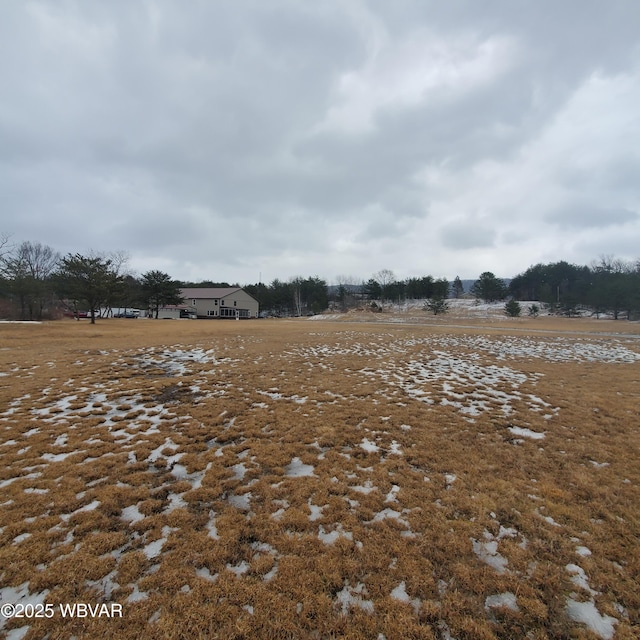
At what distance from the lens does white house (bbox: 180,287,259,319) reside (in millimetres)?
66938

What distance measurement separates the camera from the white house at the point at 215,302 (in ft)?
220

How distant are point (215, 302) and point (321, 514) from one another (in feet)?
223

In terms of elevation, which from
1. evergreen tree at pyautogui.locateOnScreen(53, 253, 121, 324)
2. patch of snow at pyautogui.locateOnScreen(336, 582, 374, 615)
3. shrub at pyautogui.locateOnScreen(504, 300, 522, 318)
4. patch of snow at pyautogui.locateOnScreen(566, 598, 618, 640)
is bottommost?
patch of snow at pyautogui.locateOnScreen(566, 598, 618, 640)

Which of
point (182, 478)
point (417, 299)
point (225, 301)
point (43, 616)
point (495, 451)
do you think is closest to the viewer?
point (43, 616)

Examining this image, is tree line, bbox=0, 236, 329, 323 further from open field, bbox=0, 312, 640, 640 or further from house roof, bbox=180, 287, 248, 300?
open field, bbox=0, 312, 640, 640

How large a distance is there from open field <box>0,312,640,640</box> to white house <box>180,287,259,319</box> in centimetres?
6082

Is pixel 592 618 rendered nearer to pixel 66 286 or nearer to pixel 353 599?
pixel 353 599

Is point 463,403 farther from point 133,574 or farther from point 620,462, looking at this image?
point 133,574

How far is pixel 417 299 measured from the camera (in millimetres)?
84062

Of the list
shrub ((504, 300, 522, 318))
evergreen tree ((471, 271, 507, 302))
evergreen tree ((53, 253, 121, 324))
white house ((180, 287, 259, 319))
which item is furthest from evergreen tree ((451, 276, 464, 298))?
evergreen tree ((53, 253, 121, 324))

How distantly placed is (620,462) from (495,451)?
1.96 meters

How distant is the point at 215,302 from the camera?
66938 mm

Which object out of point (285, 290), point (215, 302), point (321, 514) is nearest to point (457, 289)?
point (285, 290)

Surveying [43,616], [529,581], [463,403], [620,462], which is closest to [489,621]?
[529,581]
